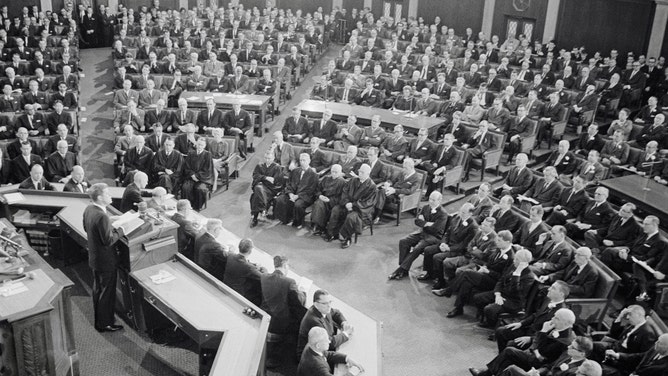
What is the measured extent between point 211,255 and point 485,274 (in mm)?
3194

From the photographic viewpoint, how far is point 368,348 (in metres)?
5.62

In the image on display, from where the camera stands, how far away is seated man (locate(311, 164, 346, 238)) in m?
9.57


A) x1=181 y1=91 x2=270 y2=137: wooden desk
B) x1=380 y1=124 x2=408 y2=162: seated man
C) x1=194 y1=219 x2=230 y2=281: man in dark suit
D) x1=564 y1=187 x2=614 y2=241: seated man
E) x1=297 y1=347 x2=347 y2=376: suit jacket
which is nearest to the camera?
x1=297 y1=347 x2=347 y2=376: suit jacket

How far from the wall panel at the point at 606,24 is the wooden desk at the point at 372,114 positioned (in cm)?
756

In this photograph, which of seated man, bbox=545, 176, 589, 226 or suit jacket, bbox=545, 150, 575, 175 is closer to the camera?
seated man, bbox=545, 176, 589, 226

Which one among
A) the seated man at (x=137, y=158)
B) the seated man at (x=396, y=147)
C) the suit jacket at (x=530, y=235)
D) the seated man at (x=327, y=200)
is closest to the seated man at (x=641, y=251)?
the suit jacket at (x=530, y=235)

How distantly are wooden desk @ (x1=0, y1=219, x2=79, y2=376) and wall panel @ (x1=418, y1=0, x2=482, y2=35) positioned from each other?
17.2 meters

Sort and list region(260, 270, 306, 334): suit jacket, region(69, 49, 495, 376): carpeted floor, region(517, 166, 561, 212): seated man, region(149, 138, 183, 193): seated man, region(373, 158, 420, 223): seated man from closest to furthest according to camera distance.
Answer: region(260, 270, 306, 334): suit jacket < region(69, 49, 495, 376): carpeted floor < region(517, 166, 561, 212): seated man < region(373, 158, 420, 223): seated man < region(149, 138, 183, 193): seated man

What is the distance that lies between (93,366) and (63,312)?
89 cm

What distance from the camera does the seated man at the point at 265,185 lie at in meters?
9.74

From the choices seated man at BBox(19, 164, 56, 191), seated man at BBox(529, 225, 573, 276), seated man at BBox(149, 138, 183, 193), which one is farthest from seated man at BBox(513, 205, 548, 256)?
seated man at BBox(19, 164, 56, 191)

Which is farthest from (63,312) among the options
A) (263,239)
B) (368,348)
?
(263,239)

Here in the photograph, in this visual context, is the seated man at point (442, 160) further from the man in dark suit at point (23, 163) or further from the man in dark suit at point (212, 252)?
the man in dark suit at point (23, 163)

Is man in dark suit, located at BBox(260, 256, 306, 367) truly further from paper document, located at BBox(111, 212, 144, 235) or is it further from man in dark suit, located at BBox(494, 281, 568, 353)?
man in dark suit, located at BBox(494, 281, 568, 353)
